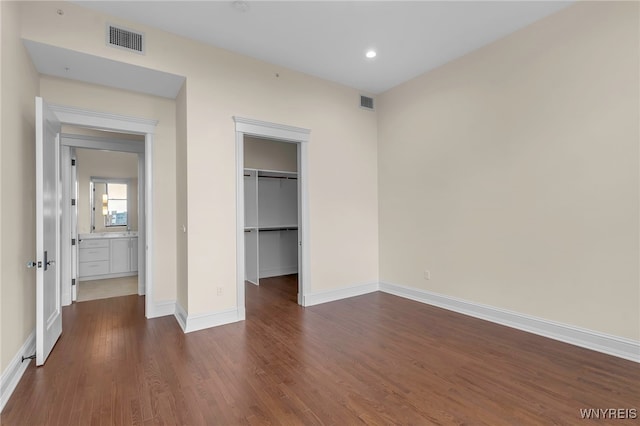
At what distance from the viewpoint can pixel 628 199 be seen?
2.80m

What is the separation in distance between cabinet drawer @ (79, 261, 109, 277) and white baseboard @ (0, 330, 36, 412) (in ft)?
12.3

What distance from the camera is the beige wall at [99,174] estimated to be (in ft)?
21.7

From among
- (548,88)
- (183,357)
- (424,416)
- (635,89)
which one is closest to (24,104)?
(183,357)

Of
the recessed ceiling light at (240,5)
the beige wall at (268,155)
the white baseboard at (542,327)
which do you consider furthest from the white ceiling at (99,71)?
the white baseboard at (542,327)

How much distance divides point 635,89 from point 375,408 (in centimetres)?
353

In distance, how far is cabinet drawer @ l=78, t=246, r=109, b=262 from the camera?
6.17 meters

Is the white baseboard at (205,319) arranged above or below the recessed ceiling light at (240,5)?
below

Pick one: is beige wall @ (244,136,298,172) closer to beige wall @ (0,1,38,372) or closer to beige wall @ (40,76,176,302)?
beige wall @ (40,76,176,302)

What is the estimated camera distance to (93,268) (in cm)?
626

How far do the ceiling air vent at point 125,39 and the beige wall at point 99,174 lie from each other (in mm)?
3941

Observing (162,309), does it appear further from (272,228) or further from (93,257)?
(93,257)

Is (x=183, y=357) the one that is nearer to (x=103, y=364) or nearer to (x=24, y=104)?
(x=103, y=364)

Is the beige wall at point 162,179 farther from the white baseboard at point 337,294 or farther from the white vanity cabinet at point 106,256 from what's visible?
the white vanity cabinet at point 106,256

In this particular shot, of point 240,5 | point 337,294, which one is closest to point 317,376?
point 337,294
